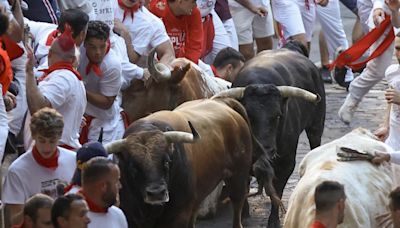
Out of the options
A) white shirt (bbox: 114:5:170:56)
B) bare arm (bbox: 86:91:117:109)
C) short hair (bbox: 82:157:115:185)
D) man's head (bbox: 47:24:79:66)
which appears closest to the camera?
short hair (bbox: 82:157:115:185)

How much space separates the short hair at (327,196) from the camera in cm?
885

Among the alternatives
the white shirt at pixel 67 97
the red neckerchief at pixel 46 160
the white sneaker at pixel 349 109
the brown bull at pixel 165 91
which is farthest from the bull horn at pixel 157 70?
the white sneaker at pixel 349 109

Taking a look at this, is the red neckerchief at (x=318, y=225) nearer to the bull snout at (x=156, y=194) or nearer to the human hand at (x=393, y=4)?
the bull snout at (x=156, y=194)

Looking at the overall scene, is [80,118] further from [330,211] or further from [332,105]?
[332,105]

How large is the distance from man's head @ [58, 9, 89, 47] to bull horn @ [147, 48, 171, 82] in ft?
4.80

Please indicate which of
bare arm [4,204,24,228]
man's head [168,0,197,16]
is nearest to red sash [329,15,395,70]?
man's head [168,0,197,16]

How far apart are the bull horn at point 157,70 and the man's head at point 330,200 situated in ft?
13.7

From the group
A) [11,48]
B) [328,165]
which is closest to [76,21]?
[11,48]

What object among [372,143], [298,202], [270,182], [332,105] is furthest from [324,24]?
[298,202]

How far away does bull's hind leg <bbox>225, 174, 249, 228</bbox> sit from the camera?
492 inches

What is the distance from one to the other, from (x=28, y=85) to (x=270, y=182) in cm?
288

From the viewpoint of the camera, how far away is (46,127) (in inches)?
381

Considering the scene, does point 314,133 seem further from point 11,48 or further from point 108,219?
point 108,219

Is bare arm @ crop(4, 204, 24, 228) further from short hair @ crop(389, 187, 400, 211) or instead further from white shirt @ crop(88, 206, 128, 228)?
short hair @ crop(389, 187, 400, 211)
